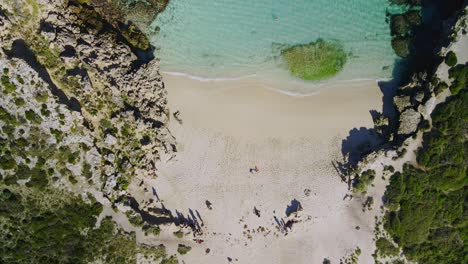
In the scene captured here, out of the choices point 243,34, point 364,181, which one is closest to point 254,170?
point 364,181

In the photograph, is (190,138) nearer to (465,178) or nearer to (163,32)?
(163,32)

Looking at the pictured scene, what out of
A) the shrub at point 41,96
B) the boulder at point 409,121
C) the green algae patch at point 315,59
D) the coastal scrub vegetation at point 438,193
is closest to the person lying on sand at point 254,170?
the green algae patch at point 315,59

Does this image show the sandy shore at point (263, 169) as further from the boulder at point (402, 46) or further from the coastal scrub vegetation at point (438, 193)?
the boulder at point (402, 46)

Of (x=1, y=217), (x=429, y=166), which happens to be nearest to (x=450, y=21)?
(x=429, y=166)

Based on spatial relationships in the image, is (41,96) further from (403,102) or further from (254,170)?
(403,102)

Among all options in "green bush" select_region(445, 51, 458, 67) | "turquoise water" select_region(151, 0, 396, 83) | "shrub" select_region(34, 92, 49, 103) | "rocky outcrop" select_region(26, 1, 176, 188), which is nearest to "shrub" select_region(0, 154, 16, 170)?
"shrub" select_region(34, 92, 49, 103)

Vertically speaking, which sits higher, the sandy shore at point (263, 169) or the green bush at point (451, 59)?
the green bush at point (451, 59)

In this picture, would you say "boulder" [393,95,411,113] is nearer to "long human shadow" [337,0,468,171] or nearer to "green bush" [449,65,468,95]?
"long human shadow" [337,0,468,171]
